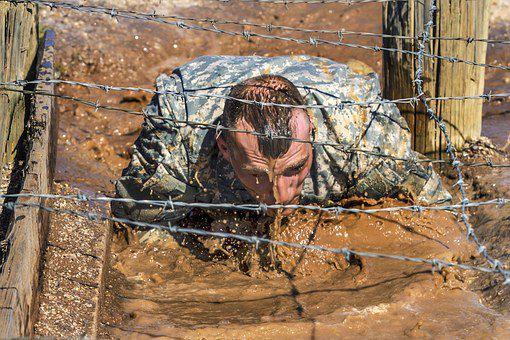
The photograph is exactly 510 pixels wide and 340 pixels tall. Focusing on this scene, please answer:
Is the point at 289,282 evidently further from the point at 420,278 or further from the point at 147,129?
the point at 147,129

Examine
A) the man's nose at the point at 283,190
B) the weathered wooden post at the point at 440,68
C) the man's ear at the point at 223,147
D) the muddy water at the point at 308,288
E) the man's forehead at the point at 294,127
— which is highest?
the weathered wooden post at the point at 440,68

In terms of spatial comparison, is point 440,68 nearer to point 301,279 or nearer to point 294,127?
point 294,127

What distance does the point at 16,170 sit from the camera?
5.34 metres

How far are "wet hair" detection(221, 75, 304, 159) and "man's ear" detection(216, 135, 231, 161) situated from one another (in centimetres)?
6

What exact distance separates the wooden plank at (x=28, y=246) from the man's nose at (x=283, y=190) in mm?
1198

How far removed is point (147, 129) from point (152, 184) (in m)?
0.33

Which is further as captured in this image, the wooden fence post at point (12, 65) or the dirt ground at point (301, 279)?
the wooden fence post at point (12, 65)

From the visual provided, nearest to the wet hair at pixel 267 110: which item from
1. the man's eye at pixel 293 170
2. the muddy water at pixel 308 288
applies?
the man's eye at pixel 293 170

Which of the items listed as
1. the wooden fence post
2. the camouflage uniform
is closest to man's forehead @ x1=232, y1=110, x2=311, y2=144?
the camouflage uniform

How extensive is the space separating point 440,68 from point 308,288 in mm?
1739

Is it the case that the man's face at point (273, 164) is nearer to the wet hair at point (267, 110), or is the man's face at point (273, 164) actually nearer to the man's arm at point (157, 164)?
the wet hair at point (267, 110)

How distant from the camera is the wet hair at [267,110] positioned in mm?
4234

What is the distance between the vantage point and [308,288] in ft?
15.8

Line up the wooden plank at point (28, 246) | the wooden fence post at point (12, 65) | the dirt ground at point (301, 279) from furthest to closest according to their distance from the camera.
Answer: the wooden fence post at point (12, 65)
the dirt ground at point (301, 279)
the wooden plank at point (28, 246)
